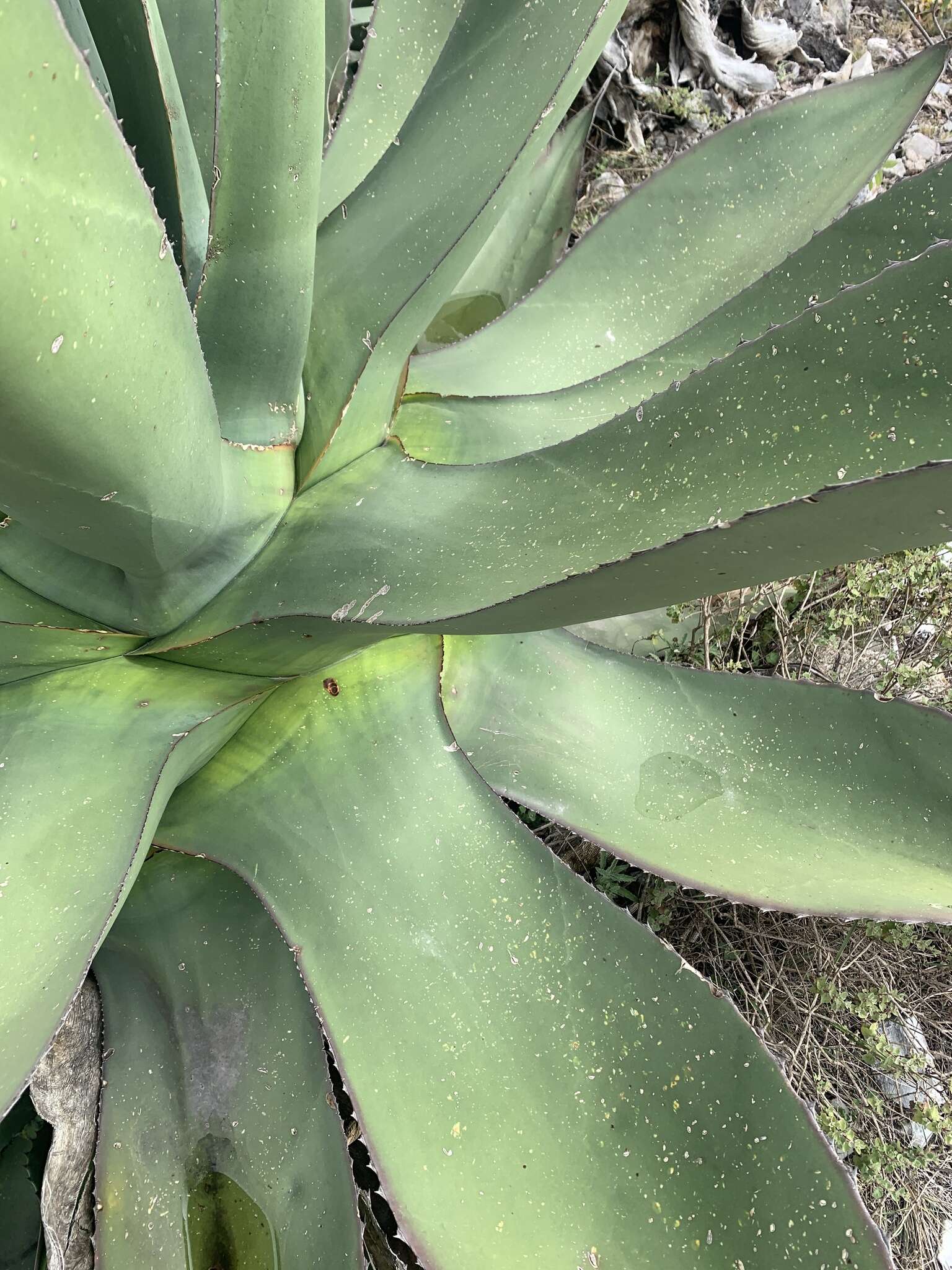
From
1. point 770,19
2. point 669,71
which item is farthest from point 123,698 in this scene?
point 770,19

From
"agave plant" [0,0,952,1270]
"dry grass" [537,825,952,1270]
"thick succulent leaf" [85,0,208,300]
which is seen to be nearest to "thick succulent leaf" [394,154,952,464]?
"agave plant" [0,0,952,1270]

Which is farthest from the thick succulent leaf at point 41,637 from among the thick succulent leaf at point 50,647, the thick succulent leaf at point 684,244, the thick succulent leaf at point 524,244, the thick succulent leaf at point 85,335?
the thick succulent leaf at point 524,244

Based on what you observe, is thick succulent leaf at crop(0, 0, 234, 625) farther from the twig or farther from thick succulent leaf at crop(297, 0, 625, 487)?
the twig

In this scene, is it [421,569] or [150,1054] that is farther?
[150,1054]

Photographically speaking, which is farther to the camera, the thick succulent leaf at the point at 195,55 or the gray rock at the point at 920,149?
the gray rock at the point at 920,149

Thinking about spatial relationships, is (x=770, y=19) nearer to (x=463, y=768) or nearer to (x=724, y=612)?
(x=724, y=612)

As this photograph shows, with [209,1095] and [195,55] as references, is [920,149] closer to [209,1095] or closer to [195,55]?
[195,55]

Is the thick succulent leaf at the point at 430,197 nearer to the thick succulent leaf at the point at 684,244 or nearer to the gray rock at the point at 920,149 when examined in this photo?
the thick succulent leaf at the point at 684,244
